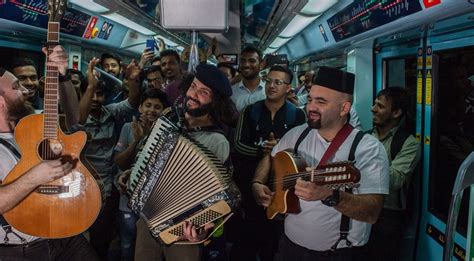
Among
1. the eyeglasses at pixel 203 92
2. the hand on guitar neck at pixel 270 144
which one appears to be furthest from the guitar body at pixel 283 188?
the hand on guitar neck at pixel 270 144

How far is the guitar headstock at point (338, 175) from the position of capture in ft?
7.25

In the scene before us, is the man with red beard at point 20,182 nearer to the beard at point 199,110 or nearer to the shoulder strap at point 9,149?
the shoulder strap at point 9,149

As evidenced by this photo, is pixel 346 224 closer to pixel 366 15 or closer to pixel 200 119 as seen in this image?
pixel 200 119

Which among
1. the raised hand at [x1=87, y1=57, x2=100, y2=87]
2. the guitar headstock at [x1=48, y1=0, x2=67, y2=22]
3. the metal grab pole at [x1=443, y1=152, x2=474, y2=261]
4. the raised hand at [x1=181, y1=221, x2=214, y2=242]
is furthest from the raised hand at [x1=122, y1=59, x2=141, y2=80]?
the metal grab pole at [x1=443, y1=152, x2=474, y2=261]

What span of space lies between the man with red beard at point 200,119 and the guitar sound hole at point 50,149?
65 centimetres

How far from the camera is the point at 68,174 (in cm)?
273

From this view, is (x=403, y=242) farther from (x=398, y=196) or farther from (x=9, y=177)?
(x=9, y=177)

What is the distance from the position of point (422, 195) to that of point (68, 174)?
9.29 ft

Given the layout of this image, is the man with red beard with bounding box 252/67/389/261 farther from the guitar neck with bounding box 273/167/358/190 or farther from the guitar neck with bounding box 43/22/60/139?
the guitar neck with bounding box 43/22/60/139

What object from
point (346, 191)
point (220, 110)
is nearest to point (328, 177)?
point (346, 191)

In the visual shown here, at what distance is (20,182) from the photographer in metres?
2.47

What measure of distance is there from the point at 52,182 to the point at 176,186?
73cm

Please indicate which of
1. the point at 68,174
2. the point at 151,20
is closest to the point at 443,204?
the point at 68,174

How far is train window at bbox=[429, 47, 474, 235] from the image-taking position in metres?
3.40
